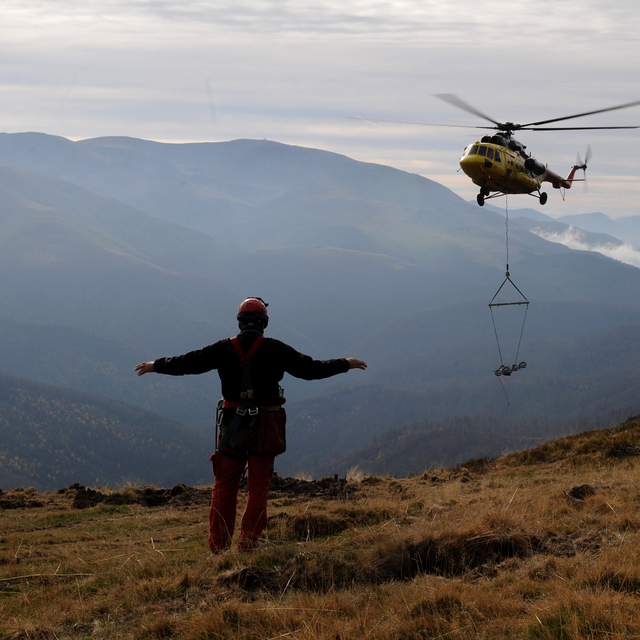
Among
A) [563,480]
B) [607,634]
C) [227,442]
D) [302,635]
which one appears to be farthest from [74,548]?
[563,480]

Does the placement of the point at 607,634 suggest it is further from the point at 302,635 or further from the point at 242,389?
the point at 242,389

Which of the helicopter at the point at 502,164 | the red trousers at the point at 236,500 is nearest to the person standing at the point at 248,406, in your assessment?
the red trousers at the point at 236,500

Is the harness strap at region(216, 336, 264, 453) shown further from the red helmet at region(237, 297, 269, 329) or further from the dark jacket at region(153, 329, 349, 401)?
the red helmet at region(237, 297, 269, 329)

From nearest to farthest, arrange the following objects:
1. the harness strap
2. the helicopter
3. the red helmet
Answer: the harness strap → the red helmet → the helicopter

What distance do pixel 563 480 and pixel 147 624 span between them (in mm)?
9697

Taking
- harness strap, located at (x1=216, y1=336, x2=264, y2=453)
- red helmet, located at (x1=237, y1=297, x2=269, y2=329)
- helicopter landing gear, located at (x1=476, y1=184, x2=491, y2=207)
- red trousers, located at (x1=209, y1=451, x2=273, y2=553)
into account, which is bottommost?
red trousers, located at (x1=209, y1=451, x2=273, y2=553)

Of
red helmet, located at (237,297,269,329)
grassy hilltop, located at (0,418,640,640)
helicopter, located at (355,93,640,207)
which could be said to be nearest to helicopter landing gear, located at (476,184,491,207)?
helicopter, located at (355,93,640,207)

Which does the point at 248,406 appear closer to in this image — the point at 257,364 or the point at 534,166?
the point at 257,364

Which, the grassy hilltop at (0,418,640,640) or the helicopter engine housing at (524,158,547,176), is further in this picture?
the helicopter engine housing at (524,158,547,176)

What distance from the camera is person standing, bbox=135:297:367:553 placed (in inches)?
279

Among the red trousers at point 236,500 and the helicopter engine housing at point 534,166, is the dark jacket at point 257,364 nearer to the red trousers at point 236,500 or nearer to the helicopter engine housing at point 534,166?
the red trousers at point 236,500

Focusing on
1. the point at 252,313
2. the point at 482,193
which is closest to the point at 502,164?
the point at 482,193

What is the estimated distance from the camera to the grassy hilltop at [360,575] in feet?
15.2

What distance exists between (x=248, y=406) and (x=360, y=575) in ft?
6.85
